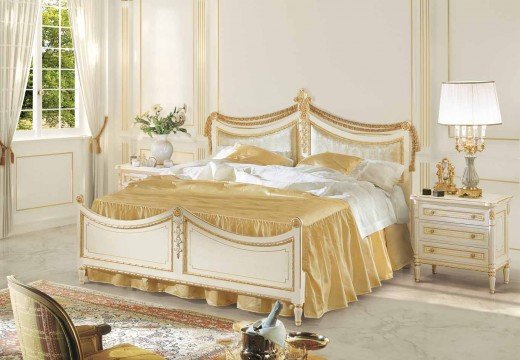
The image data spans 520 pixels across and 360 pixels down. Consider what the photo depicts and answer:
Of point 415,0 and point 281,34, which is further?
point 281,34

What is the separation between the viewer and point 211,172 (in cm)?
582

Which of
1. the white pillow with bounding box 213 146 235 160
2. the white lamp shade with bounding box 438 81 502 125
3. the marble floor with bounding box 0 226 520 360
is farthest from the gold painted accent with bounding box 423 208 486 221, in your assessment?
the white pillow with bounding box 213 146 235 160

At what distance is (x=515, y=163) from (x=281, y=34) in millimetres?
2190

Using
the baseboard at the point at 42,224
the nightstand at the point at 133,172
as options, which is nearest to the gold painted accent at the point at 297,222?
the nightstand at the point at 133,172

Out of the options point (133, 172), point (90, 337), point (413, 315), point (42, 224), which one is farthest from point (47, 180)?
point (90, 337)

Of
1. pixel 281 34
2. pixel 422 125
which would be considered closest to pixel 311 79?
pixel 281 34

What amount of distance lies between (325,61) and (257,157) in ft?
3.09

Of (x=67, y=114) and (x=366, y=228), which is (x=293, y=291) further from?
(x=67, y=114)

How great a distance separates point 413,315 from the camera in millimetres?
4430

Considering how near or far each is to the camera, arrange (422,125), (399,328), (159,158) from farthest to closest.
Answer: (159,158), (422,125), (399,328)

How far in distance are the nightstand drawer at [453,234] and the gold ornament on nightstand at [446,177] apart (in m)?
0.26

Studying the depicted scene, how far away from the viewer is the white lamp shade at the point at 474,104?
487 centimetres

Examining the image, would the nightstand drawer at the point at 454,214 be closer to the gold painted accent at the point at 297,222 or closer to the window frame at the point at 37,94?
the gold painted accent at the point at 297,222

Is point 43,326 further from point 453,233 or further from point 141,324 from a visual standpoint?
point 453,233
